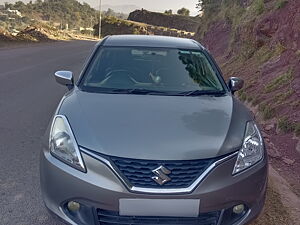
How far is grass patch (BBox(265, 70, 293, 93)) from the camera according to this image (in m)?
6.82

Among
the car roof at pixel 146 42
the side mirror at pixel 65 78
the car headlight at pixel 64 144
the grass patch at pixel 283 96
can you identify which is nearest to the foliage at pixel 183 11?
the grass patch at pixel 283 96

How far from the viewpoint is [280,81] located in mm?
6969

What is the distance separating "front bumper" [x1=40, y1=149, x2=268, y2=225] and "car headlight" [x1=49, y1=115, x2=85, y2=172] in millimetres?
43

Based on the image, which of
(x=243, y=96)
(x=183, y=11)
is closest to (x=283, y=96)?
(x=243, y=96)

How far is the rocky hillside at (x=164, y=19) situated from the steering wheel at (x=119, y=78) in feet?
183

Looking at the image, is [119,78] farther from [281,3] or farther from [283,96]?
[281,3]

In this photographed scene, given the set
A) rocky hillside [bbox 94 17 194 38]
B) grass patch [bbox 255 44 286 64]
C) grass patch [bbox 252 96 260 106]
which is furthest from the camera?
rocky hillside [bbox 94 17 194 38]

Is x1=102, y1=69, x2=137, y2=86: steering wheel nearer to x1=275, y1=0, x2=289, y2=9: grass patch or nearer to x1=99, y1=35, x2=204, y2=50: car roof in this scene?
x1=99, y1=35, x2=204, y2=50: car roof

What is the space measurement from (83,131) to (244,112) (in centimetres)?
144

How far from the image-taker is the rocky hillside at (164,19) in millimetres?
59500

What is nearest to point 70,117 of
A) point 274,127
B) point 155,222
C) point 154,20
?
point 155,222

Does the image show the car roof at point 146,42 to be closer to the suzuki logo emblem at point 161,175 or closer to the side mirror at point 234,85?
the side mirror at point 234,85

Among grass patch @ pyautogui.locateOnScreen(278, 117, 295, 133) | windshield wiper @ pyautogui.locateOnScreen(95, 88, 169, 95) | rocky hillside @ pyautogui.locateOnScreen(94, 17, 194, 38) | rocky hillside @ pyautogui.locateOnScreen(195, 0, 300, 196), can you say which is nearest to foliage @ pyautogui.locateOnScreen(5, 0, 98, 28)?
rocky hillside @ pyautogui.locateOnScreen(94, 17, 194, 38)

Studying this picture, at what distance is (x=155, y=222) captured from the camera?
2.43m
